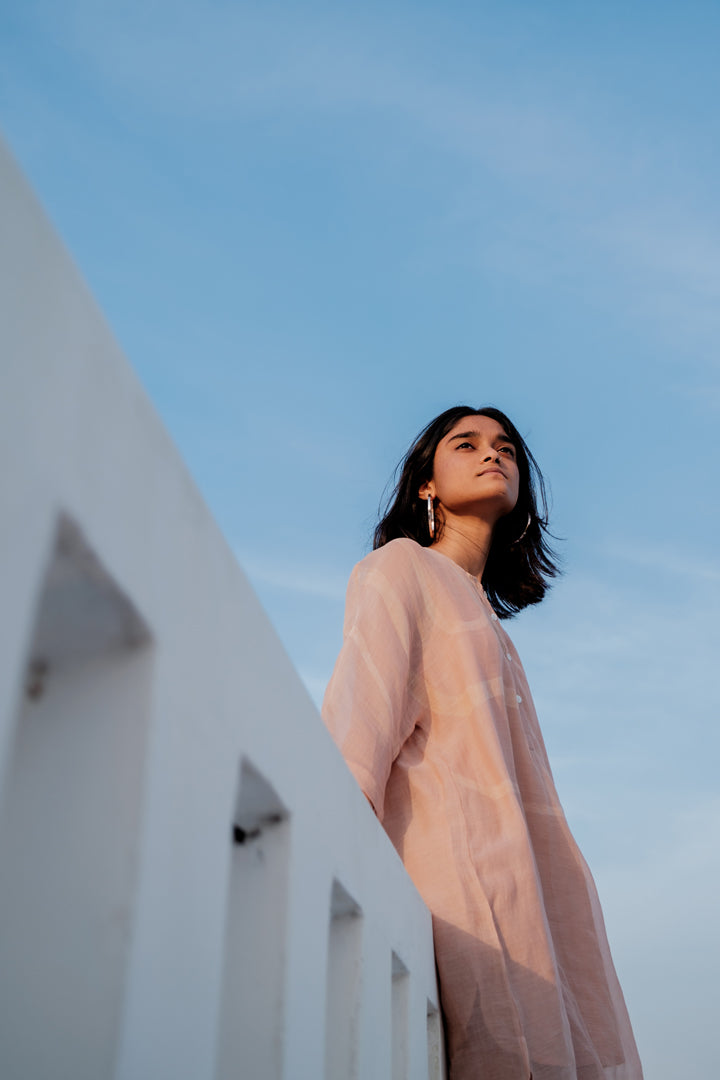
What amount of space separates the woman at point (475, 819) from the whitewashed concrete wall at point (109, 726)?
0.97 m

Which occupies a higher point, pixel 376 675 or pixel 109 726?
pixel 376 675

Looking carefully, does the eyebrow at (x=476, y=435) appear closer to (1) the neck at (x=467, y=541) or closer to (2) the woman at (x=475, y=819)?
(1) the neck at (x=467, y=541)

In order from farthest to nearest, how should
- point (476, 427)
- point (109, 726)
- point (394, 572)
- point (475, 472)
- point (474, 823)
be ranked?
point (476, 427) < point (475, 472) < point (394, 572) < point (474, 823) < point (109, 726)

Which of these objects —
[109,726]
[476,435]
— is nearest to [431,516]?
[476,435]

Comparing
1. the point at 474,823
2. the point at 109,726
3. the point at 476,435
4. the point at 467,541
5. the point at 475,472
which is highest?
the point at 476,435

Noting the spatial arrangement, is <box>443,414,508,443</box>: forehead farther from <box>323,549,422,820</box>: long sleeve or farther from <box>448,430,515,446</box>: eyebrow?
<box>323,549,422,820</box>: long sleeve

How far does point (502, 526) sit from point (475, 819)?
1282mm

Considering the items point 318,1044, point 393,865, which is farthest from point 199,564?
point 393,865

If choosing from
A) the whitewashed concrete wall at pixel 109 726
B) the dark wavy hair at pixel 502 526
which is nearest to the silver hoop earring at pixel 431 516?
the dark wavy hair at pixel 502 526

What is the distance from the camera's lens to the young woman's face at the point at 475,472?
2.68m

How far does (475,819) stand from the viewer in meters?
1.89

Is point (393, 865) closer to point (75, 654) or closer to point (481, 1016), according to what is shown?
point (481, 1016)

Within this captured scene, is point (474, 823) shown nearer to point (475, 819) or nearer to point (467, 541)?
point (475, 819)

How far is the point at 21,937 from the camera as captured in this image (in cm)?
56
